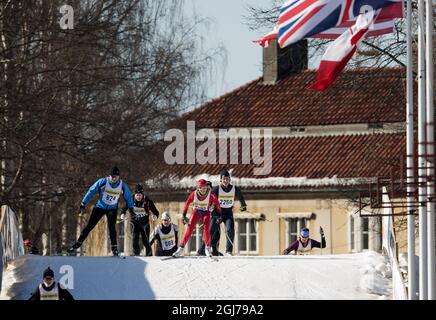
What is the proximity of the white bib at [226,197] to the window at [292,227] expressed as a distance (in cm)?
3318

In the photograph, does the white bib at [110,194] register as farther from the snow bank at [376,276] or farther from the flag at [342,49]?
the flag at [342,49]

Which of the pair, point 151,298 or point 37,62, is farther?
point 37,62

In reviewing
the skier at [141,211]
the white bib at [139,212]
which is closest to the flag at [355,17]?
the skier at [141,211]

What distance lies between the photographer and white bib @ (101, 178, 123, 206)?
3928cm

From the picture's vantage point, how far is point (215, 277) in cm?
3850

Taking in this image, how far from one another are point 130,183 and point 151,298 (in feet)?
49.0

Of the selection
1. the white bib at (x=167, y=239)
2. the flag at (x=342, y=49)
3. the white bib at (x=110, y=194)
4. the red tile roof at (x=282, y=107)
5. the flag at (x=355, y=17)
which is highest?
the red tile roof at (x=282, y=107)

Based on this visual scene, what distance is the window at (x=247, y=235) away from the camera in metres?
74.3

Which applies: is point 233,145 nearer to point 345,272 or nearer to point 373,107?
point 373,107

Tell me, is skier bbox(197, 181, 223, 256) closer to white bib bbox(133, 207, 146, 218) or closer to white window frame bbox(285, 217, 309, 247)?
white bib bbox(133, 207, 146, 218)

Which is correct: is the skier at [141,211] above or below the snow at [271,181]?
below

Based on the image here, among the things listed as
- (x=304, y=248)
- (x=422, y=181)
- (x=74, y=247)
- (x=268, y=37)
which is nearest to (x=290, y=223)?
(x=304, y=248)
